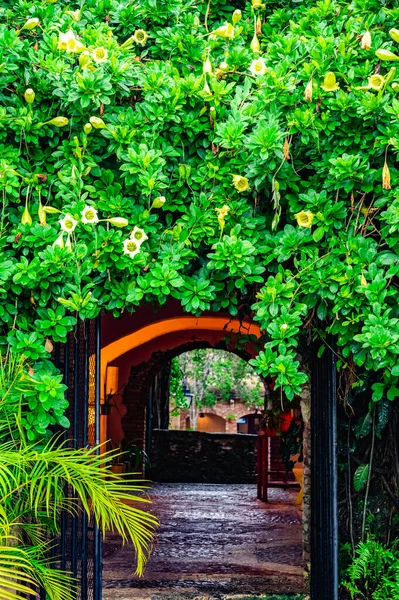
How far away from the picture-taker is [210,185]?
158 inches

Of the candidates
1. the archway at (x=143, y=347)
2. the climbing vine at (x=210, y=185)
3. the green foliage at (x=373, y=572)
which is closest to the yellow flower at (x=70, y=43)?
the climbing vine at (x=210, y=185)

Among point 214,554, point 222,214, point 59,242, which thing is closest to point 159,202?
point 222,214

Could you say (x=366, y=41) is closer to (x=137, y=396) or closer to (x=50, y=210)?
(x=50, y=210)

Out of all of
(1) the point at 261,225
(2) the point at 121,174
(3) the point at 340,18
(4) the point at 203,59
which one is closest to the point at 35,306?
(2) the point at 121,174

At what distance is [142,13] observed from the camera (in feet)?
14.5

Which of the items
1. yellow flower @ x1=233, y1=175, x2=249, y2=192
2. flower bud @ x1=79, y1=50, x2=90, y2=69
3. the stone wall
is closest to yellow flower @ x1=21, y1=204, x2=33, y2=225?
flower bud @ x1=79, y1=50, x2=90, y2=69

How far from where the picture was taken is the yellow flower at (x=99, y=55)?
385 centimetres

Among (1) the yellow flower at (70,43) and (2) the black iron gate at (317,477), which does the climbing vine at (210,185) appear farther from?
(2) the black iron gate at (317,477)

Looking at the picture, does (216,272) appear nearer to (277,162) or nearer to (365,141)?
(277,162)

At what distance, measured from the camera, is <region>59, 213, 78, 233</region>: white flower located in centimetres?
374

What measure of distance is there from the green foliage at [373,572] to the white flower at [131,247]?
2.22 meters

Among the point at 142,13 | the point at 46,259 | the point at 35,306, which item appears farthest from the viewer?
the point at 142,13

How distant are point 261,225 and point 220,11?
4.97 ft

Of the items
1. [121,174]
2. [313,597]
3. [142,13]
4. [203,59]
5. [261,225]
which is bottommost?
[313,597]
